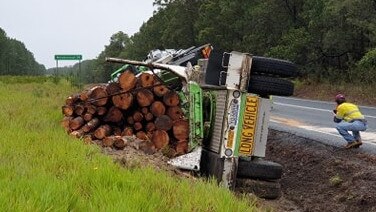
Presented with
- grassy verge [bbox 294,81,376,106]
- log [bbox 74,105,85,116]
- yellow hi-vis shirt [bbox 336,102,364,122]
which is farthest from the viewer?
grassy verge [bbox 294,81,376,106]

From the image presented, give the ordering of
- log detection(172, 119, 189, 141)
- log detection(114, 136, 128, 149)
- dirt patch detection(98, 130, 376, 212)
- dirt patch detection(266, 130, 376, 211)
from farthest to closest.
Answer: log detection(172, 119, 189, 141), log detection(114, 136, 128, 149), dirt patch detection(266, 130, 376, 211), dirt patch detection(98, 130, 376, 212)

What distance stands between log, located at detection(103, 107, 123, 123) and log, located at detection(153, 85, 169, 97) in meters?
0.72

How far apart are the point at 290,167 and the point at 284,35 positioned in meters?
30.4

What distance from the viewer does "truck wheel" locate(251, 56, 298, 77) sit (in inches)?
356

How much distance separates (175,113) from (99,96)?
53.7 inches

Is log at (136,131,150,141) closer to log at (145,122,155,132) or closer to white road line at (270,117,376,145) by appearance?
log at (145,122,155,132)

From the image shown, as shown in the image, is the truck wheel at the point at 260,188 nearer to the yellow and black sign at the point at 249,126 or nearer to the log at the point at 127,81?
the yellow and black sign at the point at 249,126

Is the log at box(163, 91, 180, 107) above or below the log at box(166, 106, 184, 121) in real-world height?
above

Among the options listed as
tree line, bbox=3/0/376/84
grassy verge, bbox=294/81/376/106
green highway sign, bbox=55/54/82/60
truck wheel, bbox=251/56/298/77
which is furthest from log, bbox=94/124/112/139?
green highway sign, bbox=55/54/82/60

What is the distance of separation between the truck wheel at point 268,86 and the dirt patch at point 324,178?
170 centimetres

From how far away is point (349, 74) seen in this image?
1308 inches

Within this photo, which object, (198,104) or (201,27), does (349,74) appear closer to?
(198,104)

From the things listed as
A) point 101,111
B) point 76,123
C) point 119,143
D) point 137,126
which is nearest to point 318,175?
point 137,126

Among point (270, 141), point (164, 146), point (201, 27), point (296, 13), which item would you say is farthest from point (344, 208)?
point (201, 27)
